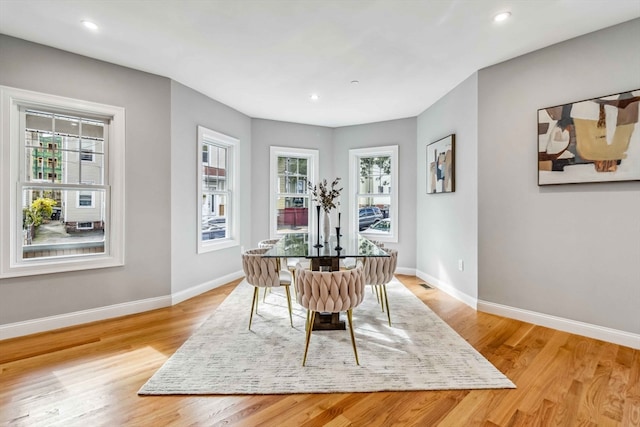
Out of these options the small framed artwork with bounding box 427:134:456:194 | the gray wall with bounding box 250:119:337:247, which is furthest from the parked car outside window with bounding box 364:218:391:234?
the gray wall with bounding box 250:119:337:247

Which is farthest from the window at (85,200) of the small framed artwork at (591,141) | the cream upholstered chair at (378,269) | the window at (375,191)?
the small framed artwork at (591,141)

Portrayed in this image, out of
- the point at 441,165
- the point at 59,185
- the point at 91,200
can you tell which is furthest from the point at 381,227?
the point at 59,185

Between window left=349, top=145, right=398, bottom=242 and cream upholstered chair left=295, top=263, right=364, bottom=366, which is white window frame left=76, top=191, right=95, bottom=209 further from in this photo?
window left=349, top=145, right=398, bottom=242

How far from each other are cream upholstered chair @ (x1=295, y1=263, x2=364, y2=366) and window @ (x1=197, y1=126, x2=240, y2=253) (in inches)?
90.5

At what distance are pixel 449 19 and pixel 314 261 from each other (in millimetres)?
2321

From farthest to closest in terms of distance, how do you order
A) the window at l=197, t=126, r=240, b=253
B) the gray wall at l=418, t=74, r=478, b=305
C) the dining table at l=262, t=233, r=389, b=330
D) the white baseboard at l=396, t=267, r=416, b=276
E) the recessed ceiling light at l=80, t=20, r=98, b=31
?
1. the white baseboard at l=396, t=267, r=416, b=276
2. the window at l=197, t=126, r=240, b=253
3. the gray wall at l=418, t=74, r=478, b=305
4. the dining table at l=262, t=233, r=389, b=330
5. the recessed ceiling light at l=80, t=20, r=98, b=31

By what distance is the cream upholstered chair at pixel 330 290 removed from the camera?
212 cm

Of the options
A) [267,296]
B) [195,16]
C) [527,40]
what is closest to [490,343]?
[267,296]

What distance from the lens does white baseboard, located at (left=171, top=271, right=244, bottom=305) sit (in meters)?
3.49

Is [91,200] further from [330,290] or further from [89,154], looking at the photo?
[330,290]

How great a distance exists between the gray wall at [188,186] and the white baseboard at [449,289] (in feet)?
9.94

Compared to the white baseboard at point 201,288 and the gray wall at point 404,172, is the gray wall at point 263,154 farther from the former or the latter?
the gray wall at point 404,172

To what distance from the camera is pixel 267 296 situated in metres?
3.72

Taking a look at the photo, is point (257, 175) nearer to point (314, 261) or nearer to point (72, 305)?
point (314, 261)
